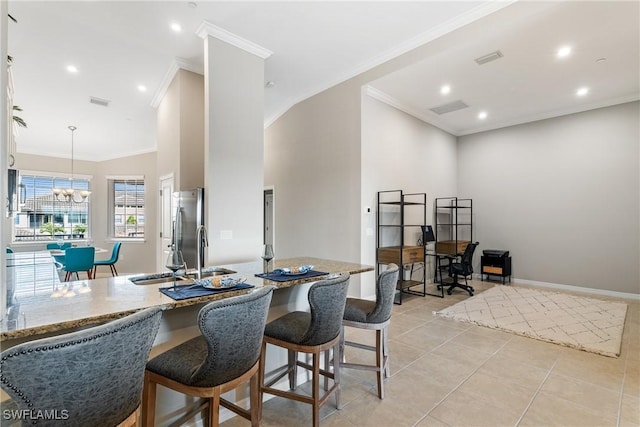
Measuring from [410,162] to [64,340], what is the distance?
5.68 m

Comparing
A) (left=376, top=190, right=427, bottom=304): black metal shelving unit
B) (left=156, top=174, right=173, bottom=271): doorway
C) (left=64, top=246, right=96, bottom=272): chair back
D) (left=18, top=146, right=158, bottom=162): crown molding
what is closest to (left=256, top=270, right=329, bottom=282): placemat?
(left=376, top=190, right=427, bottom=304): black metal shelving unit

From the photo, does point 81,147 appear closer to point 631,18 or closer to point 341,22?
point 341,22

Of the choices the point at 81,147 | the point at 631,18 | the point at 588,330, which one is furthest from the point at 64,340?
the point at 81,147

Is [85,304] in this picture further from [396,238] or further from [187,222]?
[396,238]

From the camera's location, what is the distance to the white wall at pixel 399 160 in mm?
4820

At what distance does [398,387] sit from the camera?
95.7 inches

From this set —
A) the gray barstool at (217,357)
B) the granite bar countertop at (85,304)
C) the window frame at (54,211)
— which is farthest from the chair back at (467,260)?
the window frame at (54,211)

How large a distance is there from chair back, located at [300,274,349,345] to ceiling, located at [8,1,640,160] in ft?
10.1

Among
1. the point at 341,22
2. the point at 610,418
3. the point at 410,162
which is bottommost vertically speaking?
the point at 610,418

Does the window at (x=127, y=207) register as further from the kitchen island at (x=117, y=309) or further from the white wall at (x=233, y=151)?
the kitchen island at (x=117, y=309)

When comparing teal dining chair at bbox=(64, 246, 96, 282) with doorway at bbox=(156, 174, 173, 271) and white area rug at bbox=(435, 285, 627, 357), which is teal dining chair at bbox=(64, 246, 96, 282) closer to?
doorway at bbox=(156, 174, 173, 271)

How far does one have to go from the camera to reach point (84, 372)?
0.91 m

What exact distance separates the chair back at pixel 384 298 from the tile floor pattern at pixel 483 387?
0.64 m

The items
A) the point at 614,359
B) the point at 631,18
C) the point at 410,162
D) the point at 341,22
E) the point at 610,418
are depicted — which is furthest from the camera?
the point at 410,162
